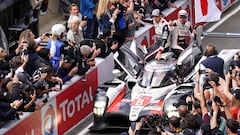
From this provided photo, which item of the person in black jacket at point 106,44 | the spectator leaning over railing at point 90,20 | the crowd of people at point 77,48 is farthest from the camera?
the spectator leaning over railing at point 90,20

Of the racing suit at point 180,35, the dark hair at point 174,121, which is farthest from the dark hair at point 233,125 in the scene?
the racing suit at point 180,35

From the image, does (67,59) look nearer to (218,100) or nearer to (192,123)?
(218,100)

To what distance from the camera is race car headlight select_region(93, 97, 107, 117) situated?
67.3 feet

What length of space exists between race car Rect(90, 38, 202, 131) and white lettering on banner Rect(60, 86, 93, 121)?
1.54 feet

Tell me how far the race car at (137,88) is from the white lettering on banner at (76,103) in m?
0.47

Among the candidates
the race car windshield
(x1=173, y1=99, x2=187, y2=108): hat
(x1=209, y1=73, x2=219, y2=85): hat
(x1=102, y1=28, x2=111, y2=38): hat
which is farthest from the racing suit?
(x1=209, y1=73, x2=219, y2=85): hat

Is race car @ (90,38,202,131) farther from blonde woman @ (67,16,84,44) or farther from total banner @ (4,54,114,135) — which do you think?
blonde woman @ (67,16,84,44)

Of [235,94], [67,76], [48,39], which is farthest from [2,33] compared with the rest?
[235,94]

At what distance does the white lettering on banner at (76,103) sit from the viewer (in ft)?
67.7

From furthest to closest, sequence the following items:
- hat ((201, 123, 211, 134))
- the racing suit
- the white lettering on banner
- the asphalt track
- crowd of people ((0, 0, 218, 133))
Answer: the asphalt track → the racing suit → the white lettering on banner → crowd of people ((0, 0, 218, 133)) → hat ((201, 123, 211, 134))

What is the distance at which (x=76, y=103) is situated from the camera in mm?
21156

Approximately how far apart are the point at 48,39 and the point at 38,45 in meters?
0.66

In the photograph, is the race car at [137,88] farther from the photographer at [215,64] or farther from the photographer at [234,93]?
the photographer at [234,93]

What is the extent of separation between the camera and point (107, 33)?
77.3 ft
